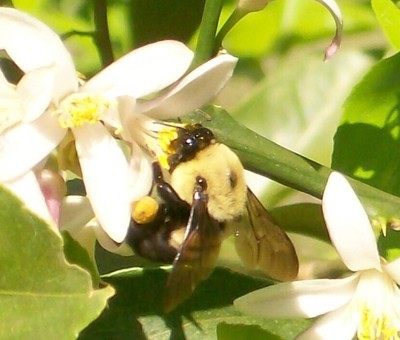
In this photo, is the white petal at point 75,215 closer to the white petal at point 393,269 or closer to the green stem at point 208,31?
the green stem at point 208,31

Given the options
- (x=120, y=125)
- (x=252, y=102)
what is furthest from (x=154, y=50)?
(x=252, y=102)

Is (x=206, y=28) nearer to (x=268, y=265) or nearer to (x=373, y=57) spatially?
(x=268, y=265)

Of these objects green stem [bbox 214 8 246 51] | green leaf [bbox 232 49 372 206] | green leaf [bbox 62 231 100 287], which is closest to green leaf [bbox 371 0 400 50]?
green stem [bbox 214 8 246 51]

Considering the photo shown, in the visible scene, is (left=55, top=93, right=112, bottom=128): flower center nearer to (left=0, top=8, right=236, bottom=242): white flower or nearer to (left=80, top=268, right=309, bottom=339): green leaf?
(left=0, top=8, right=236, bottom=242): white flower

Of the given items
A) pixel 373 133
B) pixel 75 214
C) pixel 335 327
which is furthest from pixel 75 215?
pixel 373 133

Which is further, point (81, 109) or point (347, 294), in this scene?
point (347, 294)

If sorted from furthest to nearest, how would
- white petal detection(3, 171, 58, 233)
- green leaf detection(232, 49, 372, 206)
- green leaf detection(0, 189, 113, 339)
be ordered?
green leaf detection(232, 49, 372, 206) < white petal detection(3, 171, 58, 233) < green leaf detection(0, 189, 113, 339)

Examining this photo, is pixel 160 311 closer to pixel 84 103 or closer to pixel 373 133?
pixel 84 103
